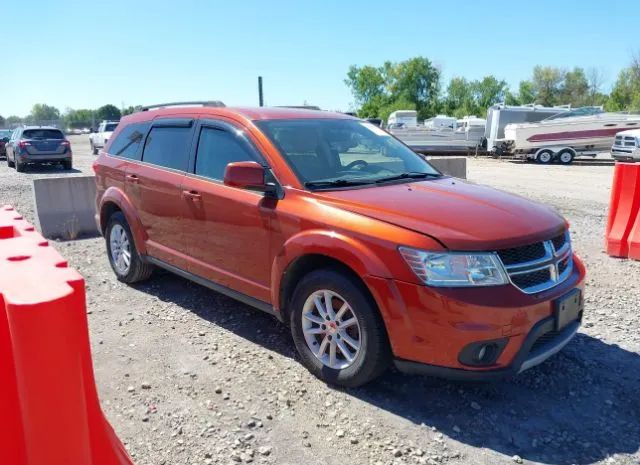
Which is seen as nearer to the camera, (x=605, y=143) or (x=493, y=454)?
(x=493, y=454)

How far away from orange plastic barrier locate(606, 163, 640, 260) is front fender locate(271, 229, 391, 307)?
4.70m

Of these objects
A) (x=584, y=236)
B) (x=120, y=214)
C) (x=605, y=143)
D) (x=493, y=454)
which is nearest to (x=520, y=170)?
(x=605, y=143)

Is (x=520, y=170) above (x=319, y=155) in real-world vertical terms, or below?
below

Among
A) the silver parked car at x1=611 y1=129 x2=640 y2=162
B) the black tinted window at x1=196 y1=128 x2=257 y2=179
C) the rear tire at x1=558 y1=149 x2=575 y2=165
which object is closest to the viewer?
the black tinted window at x1=196 y1=128 x2=257 y2=179

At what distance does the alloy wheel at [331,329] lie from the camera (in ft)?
11.4

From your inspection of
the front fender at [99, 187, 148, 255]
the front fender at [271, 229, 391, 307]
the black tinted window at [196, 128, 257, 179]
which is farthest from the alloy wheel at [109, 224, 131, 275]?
the front fender at [271, 229, 391, 307]

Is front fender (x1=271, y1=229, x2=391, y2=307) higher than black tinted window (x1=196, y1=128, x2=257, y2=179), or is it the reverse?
black tinted window (x1=196, y1=128, x2=257, y2=179)

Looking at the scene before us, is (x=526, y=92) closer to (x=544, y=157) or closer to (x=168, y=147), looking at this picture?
(x=544, y=157)

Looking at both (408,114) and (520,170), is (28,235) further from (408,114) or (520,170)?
(408,114)

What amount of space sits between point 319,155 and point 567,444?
2.55 meters

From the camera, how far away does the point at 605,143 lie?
77.8 ft

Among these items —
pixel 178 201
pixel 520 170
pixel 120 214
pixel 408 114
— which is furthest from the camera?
pixel 408 114

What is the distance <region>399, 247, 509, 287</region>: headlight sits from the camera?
9.99 feet

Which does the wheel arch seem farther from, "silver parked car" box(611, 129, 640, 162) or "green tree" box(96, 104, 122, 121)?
"green tree" box(96, 104, 122, 121)
